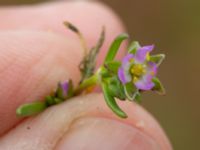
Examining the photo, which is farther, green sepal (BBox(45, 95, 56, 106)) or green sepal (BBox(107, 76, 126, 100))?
green sepal (BBox(45, 95, 56, 106))

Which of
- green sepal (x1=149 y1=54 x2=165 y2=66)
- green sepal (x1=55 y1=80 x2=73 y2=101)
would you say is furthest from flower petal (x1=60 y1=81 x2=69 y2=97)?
green sepal (x1=149 y1=54 x2=165 y2=66)

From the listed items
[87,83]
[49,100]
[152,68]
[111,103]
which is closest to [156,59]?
[152,68]

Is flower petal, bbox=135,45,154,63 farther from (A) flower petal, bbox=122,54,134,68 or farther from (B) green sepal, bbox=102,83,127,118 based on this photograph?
(B) green sepal, bbox=102,83,127,118

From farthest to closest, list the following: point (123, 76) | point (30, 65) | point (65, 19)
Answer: point (65, 19), point (30, 65), point (123, 76)

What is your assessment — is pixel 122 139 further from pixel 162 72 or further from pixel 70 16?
pixel 162 72

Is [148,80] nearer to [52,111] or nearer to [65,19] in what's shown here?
[52,111]

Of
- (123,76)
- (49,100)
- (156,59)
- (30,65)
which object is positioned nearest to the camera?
(123,76)

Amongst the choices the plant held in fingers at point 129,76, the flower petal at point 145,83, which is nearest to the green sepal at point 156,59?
the plant held in fingers at point 129,76
